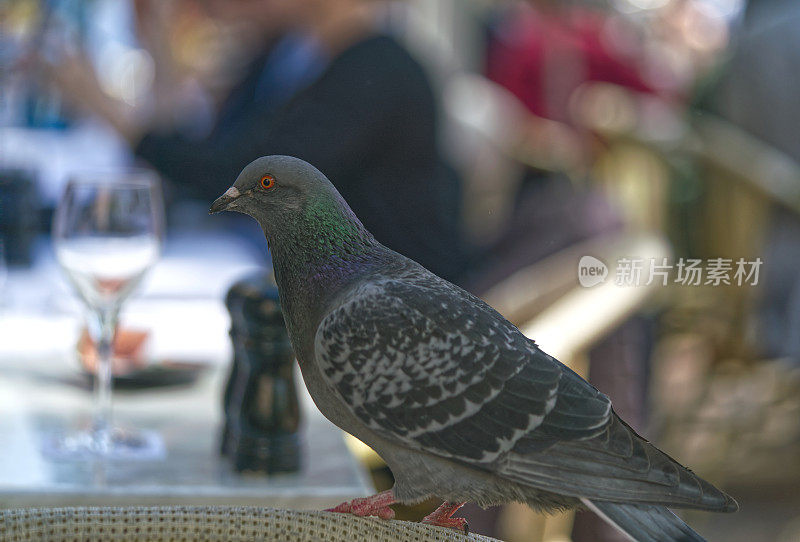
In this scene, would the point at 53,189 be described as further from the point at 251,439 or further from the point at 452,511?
the point at 452,511

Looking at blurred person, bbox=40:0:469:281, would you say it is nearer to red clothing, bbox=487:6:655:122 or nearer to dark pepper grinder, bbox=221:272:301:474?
dark pepper grinder, bbox=221:272:301:474

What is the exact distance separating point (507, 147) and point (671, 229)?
1.93 metres

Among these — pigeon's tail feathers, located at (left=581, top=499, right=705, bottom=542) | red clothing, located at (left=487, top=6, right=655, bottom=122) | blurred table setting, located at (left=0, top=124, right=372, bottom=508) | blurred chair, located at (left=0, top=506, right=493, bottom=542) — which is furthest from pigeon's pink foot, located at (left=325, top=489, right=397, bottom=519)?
red clothing, located at (left=487, top=6, right=655, bottom=122)

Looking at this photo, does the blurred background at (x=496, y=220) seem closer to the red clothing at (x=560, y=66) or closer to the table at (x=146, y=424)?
the table at (x=146, y=424)

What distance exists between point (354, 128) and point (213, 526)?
830 mm

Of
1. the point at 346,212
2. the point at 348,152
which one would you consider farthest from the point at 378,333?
the point at 348,152

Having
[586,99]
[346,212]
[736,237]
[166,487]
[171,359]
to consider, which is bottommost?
[166,487]

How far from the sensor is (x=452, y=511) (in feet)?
1.76

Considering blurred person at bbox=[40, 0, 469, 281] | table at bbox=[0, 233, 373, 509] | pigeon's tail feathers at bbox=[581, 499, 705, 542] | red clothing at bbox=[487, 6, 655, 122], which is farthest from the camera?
red clothing at bbox=[487, 6, 655, 122]

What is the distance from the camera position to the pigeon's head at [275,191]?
0.50 metres

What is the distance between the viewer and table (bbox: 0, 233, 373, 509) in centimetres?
87

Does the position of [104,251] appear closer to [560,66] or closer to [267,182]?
[267,182]

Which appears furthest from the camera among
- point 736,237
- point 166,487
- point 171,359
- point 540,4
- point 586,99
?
point 540,4

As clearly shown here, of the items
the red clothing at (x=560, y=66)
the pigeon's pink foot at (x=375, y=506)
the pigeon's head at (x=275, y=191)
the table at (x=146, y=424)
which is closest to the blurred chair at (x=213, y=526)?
the pigeon's pink foot at (x=375, y=506)
